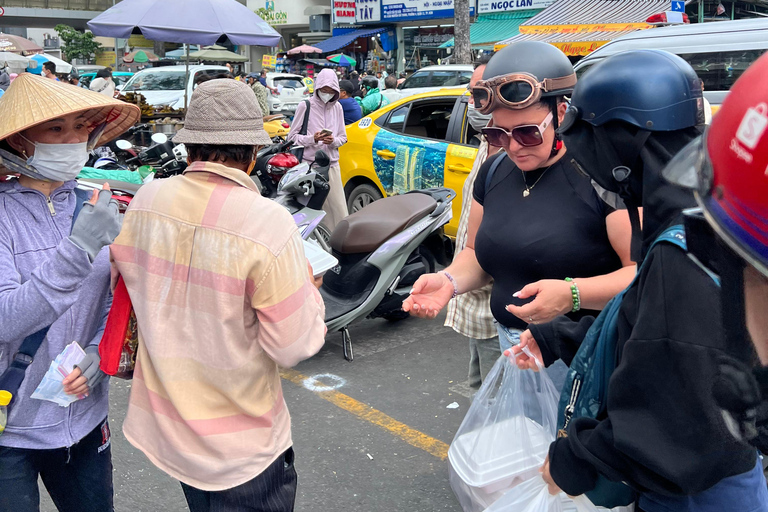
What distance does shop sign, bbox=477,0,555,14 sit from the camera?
24067 mm

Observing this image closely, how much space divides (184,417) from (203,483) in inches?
7.7

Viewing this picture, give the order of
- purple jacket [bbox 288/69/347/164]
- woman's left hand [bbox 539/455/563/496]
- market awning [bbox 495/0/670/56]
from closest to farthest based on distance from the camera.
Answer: woman's left hand [bbox 539/455/563/496] → purple jacket [bbox 288/69/347/164] → market awning [bbox 495/0/670/56]

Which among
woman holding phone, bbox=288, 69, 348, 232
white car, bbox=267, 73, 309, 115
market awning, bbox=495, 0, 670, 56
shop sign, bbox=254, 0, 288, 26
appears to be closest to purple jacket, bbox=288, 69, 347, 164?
woman holding phone, bbox=288, 69, 348, 232

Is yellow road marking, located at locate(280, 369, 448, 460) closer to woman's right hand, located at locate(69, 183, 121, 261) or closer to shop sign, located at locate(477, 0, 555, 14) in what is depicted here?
woman's right hand, located at locate(69, 183, 121, 261)

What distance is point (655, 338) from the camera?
1175 millimetres

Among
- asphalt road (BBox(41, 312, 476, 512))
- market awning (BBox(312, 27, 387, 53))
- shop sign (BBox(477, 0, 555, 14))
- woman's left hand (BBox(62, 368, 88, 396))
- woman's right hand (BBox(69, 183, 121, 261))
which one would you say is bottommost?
asphalt road (BBox(41, 312, 476, 512))

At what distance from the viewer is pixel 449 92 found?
22.5ft

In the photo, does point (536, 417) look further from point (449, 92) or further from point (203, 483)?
point (449, 92)

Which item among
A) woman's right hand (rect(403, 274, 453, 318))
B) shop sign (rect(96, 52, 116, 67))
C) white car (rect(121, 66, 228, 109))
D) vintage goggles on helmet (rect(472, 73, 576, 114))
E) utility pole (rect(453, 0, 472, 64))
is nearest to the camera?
vintage goggles on helmet (rect(472, 73, 576, 114))

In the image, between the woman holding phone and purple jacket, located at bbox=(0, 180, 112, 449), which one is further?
the woman holding phone

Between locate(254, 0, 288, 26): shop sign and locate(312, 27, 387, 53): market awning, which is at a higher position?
locate(254, 0, 288, 26): shop sign

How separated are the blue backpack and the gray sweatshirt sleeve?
4.06 ft

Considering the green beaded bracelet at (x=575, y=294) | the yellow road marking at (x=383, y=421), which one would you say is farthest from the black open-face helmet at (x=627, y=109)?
the yellow road marking at (x=383, y=421)

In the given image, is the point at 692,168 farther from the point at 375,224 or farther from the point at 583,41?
the point at 583,41
